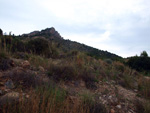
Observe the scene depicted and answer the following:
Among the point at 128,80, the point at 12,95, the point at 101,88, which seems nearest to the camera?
the point at 12,95

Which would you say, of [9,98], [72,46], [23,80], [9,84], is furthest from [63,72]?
[72,46]

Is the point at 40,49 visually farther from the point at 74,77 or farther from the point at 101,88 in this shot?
the point at 101,88

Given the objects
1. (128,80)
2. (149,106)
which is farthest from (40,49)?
(149,106)

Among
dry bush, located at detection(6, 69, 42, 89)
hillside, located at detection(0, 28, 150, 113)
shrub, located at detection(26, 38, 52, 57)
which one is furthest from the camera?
shrub, located at detection(26, 38, 52, 57)

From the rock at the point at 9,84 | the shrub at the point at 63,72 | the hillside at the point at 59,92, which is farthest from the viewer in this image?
the shrub at the point at 63,72

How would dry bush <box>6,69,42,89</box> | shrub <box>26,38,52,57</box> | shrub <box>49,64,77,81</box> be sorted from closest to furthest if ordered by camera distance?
dry bush <box>6,69,42,89</box> < shrub <box>49,64,77,81</box> < shrub <box>26,38,52,57</box>

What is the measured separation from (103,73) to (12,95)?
390cm

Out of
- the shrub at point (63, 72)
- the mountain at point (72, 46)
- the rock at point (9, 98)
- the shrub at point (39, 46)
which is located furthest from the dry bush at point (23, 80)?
the mountain at point (72, 46)

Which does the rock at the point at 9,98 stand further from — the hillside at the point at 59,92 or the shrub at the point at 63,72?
the shrub at the point at 63,72

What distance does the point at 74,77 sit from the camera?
13.0 ft

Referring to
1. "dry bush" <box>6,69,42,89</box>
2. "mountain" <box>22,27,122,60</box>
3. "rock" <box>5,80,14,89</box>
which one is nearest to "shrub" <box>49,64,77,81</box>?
"dry bush" <box>6,69,42,89</box>

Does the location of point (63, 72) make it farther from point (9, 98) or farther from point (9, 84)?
point (9, 98)

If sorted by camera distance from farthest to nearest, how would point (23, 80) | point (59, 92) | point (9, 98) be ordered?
point (23, 80)
point (59, 92)
point (9, 98)

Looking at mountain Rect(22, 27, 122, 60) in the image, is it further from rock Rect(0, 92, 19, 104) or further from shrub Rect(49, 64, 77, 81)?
rock Rect(0, 92, 19, 104)
